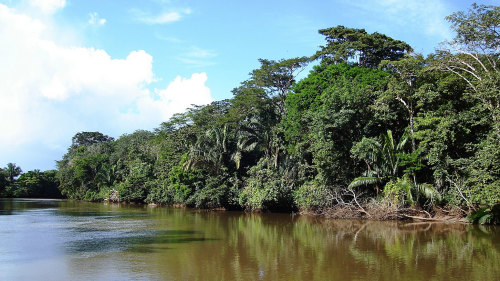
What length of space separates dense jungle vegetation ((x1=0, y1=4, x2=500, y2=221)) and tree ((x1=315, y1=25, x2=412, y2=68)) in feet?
0.30

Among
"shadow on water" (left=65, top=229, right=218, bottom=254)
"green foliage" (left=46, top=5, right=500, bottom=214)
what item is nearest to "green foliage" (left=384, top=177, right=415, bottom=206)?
"green foliage" (left=46, top=5, right=500, bottom=214)

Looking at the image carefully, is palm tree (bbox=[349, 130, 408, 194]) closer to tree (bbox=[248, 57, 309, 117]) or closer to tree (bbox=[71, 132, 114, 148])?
tree (bbox=[248, 57, 309, 117])

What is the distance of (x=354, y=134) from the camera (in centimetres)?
2533

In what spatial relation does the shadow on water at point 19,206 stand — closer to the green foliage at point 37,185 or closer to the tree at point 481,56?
the green foliage at point 37,185

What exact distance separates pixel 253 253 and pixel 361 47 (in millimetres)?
22159

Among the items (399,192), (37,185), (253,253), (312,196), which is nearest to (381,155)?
(399,192)

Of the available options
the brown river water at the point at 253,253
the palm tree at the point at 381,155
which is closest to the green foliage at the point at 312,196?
the palm tree at the point at 381,155

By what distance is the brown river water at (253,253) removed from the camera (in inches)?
387

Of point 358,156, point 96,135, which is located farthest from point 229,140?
point 96,135

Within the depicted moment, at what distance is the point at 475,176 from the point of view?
18.4 m

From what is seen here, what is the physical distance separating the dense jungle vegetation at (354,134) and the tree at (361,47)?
90 mm

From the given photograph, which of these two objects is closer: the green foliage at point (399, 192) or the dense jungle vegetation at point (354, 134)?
the dense jungle vegetation at point (354, 134)

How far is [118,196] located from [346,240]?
37405mm

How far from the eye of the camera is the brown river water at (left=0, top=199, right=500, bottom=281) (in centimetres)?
984
